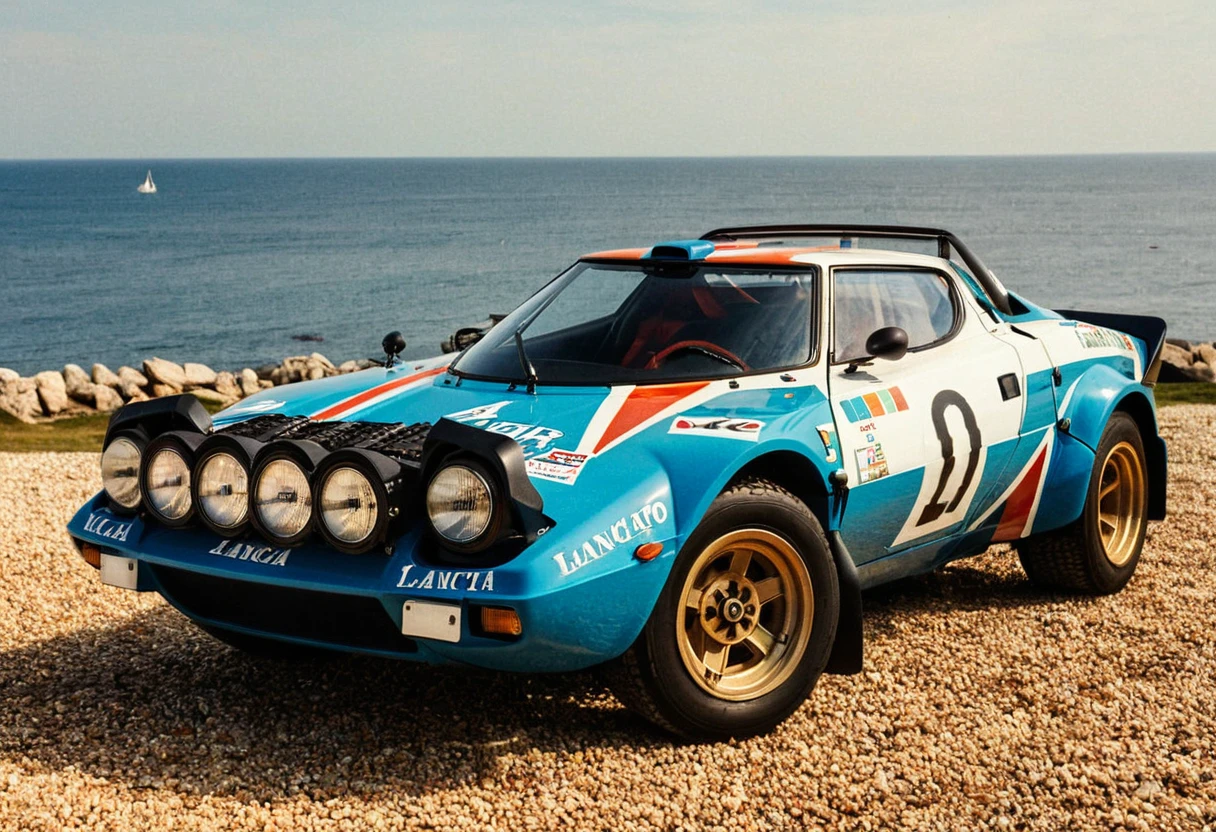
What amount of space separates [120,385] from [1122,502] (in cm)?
2175

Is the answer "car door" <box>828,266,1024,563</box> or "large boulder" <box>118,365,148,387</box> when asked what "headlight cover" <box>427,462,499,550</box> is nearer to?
"car door" <box>828,266,1024,563</box>

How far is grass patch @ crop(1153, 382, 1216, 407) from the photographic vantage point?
48.2ft

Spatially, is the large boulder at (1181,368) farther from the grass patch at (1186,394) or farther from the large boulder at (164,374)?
the large boulder at (164,374)

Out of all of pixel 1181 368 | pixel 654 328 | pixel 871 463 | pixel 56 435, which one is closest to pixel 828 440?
pixel 871 463

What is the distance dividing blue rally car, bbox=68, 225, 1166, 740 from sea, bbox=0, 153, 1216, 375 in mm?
30074

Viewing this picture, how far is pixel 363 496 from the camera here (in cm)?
356

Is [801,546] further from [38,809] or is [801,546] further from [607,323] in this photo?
[38,809]

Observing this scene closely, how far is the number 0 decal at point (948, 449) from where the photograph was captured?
4.70 m

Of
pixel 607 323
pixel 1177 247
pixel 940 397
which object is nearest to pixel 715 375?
pixel 607 323

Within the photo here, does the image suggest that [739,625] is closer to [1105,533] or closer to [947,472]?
[947,472]

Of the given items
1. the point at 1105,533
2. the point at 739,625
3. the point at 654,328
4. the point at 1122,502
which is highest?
the point at 654,328

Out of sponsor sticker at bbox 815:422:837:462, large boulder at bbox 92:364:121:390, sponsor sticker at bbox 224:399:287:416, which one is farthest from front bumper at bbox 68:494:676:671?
large boulder at bbox 92:364:121:390

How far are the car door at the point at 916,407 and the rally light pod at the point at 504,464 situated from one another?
1.32 m

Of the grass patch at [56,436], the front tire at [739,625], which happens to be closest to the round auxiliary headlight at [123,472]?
the front tire at [739,625]
